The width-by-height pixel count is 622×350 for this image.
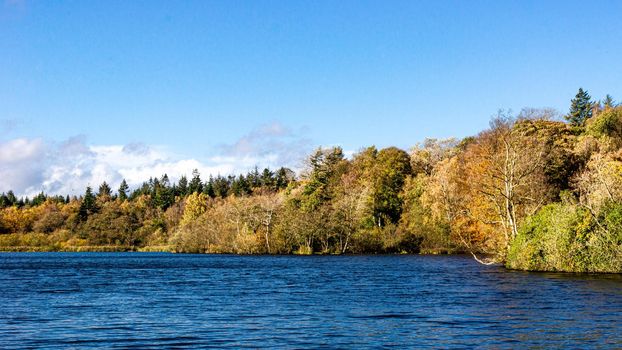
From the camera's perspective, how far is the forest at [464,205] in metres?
50.8

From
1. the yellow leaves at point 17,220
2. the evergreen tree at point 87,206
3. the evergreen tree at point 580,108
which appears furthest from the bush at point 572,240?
the yellow leaves at point 17,220

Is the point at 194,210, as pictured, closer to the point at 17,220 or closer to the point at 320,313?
the point at 17,220

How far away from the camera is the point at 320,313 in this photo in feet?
95.5

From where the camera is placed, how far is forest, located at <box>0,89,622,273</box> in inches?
2002

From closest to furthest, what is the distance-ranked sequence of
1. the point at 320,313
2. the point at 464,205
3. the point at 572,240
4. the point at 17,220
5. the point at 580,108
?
1. the point at 320,313
2. the point at 572,240
3. the point at 464,205
4. the point at 580,108
5. the point at 17,220

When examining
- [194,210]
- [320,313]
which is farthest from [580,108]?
[320,313]

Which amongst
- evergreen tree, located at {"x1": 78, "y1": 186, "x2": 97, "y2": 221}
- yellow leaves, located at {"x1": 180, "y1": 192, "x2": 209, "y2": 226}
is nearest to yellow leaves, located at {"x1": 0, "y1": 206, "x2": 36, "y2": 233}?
evergreen tree, located at {"x1": 78, "y1": 186, "x2": 97, "y2": 221}

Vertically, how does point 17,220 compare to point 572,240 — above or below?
above

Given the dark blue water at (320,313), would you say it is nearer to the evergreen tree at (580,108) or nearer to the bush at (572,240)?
the bush at (572,240)

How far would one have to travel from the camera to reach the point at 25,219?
184875mm

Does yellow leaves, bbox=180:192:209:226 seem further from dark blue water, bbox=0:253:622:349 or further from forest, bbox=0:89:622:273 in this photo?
dark blue water, bbox=0:253:622:349

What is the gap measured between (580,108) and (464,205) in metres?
70.7

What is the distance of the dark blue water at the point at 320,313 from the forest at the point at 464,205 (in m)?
4.81

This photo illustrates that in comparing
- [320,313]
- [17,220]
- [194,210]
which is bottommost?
[320,313]
